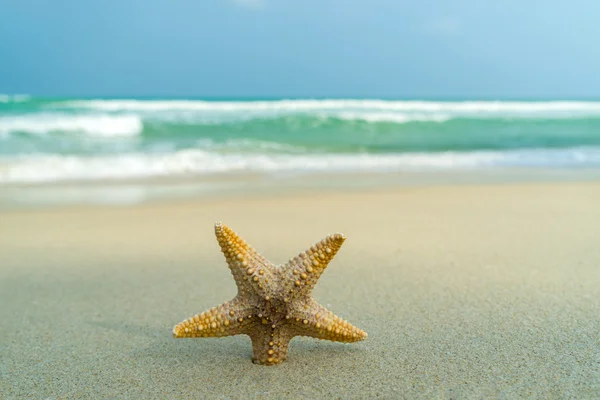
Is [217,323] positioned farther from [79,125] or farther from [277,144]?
[79,125]

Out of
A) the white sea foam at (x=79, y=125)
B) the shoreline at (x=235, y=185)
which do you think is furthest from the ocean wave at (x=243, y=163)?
the white sea foam at (x=79, y=125)

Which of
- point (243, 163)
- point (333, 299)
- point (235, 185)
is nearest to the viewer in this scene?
point (333, 299)

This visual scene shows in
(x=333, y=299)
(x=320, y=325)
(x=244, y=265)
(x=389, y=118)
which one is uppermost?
(x=244, y=265)

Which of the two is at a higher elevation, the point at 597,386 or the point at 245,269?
the point at 245,269

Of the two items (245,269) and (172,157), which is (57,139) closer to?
(172,157)

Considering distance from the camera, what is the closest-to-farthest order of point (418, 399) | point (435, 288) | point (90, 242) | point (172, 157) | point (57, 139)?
1. point (418, 399)
2. point (435, 288)
3. point (90, 242)
4. point (172, 157)
5. point (57, 139)

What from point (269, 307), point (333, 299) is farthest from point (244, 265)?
point (333, 299)

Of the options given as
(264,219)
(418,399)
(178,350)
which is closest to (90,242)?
(264,219)
